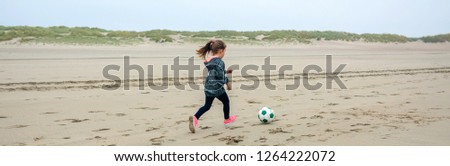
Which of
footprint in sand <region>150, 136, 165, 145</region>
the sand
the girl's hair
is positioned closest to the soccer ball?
the sand

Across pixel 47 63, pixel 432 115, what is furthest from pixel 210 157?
pixel 47 63

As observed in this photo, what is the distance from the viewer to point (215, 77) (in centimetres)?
598

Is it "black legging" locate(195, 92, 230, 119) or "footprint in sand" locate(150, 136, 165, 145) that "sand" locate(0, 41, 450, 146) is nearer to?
"footprint in sand" locate(150, 136, 165, 145)

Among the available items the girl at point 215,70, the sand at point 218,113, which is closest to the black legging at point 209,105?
the girl at point 215,70

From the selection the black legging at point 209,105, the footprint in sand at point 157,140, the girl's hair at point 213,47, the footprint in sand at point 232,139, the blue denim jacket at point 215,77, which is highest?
the girl's hair at point 213,47

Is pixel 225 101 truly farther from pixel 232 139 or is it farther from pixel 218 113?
pixel 218 113

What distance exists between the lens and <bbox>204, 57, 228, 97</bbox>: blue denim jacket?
5945mm

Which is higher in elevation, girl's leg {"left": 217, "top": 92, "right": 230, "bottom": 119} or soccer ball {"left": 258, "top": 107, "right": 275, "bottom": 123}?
girl's leg {"left": 217, "top": 92, "right": 230, "bottom": 119}

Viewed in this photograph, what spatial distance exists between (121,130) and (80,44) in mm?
19179

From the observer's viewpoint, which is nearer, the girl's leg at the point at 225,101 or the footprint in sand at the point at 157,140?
the footprint in sand at the point at 157,140

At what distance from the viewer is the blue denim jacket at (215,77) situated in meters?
5.95

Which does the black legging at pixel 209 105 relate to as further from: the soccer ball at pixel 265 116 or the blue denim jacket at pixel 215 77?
the soccer ball at pixel 265 116

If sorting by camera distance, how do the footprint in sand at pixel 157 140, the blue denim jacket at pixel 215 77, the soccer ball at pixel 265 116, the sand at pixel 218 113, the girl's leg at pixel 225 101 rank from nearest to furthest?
the footprint in sand at pixel 157 140 < the sand at pixel 218 113 < the blue denim jacket at pixel 215 77 < the girl's leg at pixel 225 101 < the soccer ball at pixel 265 116

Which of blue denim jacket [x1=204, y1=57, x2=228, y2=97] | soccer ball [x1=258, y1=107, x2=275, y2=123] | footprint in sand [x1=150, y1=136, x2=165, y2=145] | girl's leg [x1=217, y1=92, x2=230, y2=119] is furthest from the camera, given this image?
soccer ball [x1=258, y1=107, x2=275, y2=123]
